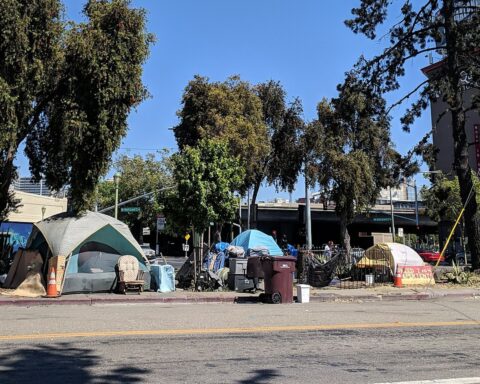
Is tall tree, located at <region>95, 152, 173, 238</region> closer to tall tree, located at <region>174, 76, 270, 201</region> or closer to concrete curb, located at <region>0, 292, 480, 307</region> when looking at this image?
tall tree, located at <region>174, 76, 270, 201</region>

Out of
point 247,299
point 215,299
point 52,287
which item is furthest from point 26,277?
point 247,299

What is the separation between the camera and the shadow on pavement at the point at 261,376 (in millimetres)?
5698

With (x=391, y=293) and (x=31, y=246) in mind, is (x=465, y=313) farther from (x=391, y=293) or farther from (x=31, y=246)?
(x=31, y=246)

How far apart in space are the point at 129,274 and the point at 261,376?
1091 cm

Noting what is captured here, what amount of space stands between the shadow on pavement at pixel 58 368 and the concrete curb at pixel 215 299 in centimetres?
709

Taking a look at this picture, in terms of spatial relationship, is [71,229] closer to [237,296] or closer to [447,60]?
[237,296]

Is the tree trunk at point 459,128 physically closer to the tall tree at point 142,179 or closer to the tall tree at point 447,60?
the tall tree at point 447,60

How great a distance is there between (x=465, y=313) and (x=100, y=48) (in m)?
12.7

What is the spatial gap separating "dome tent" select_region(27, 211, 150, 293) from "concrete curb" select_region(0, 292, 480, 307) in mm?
1476

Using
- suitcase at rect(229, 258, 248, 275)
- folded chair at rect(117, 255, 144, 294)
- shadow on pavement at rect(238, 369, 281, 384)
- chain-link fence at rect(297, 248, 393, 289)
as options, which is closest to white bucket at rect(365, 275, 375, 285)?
chain-link fence at rect(297, 248, 393, 289)

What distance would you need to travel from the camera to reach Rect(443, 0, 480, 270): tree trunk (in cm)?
2144

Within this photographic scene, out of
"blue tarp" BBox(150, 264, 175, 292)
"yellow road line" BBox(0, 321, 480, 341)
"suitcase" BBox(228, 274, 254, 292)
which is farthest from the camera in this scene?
"suitcase" BBox(228, 274, 254, 292)

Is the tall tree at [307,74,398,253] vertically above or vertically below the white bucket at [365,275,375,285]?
above

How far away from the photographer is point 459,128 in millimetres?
21828
